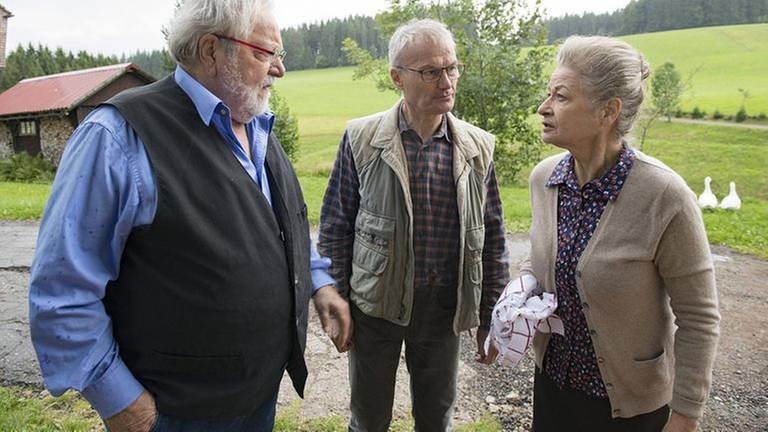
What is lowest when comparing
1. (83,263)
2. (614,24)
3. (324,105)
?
(83,263)

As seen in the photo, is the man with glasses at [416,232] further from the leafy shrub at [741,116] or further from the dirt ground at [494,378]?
the leafy shrub at [741,116]

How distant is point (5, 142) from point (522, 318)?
29.4 m

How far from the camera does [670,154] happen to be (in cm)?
2623

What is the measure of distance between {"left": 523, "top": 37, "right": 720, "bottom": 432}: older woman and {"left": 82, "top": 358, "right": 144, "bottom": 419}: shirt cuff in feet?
5.21

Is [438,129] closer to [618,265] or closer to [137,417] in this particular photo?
[618,265]

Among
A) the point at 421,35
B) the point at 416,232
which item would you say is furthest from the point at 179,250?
→ the point at 421,35

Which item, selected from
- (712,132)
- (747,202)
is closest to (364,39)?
(712,132)

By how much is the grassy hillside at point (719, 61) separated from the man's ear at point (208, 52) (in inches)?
1519

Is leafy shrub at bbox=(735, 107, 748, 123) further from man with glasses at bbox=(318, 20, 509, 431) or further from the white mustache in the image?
the white mustache

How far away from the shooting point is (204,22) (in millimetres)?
1693

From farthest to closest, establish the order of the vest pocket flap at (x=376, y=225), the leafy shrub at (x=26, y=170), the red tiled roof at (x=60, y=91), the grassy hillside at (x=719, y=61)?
the grassy hillside at (x=719, y=61), the red tiled roof at (x=60, y=91), the leafy shrub at (x=26, y=170), the vest pocket flap at (x=376, y=225)

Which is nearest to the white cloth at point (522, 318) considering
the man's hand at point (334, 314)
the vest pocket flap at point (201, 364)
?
the man's hand at point (334, 314)

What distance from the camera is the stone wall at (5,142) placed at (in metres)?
24.4

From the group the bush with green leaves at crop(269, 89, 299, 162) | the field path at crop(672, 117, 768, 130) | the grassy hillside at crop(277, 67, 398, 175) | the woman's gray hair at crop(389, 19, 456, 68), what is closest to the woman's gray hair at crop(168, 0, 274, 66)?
the woman's gray hair at crop(389, 19, 456, 68)
